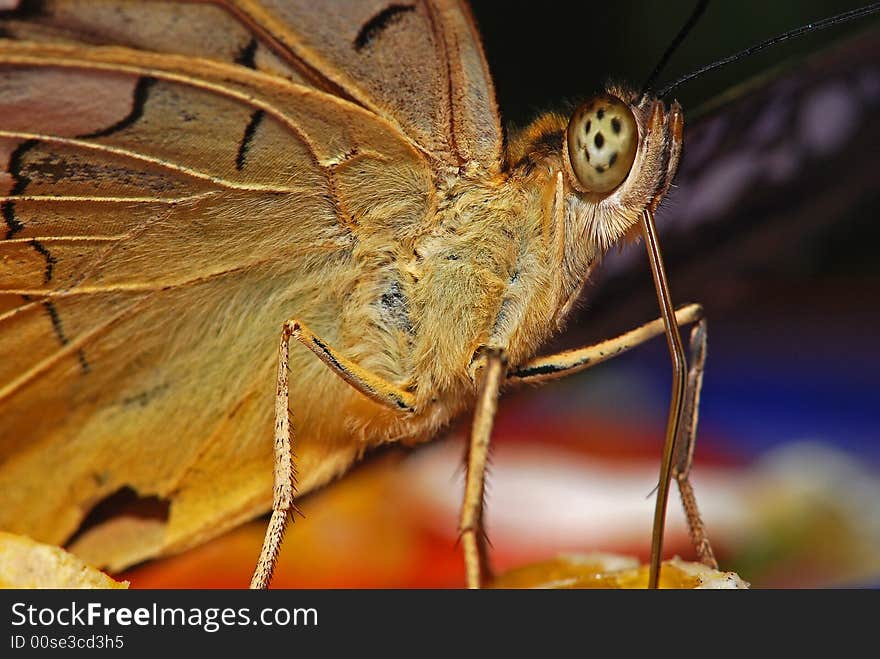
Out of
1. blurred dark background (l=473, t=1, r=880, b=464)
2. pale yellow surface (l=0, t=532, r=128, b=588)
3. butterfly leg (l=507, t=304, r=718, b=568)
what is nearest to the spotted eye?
butterfly leg (l=507, t=304, r=718, b=568)

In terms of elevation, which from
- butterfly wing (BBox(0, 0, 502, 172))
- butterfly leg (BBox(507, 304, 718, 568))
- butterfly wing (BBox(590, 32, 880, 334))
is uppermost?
butterfly wing (BBox(590, 32, 880, 334))

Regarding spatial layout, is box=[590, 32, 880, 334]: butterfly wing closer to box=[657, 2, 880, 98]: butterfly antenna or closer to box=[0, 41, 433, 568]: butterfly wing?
box=[657, 2, 880, 98]: butterfly antenna

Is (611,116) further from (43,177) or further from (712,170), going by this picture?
(43,177)

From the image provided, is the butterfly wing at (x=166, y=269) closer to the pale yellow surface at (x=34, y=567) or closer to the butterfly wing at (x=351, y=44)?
the butterfly wing at (x=351, y=44)

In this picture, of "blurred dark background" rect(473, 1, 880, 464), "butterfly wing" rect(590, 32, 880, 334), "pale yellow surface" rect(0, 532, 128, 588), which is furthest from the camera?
"blurred dark background" rect(473, 1, 880, 464)

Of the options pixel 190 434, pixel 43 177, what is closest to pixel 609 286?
pixel 190 434

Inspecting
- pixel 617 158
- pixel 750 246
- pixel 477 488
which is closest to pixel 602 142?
pixel 617 158

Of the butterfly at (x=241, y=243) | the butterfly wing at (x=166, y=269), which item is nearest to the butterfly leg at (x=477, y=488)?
the butterfly at (x=241, y=243)
